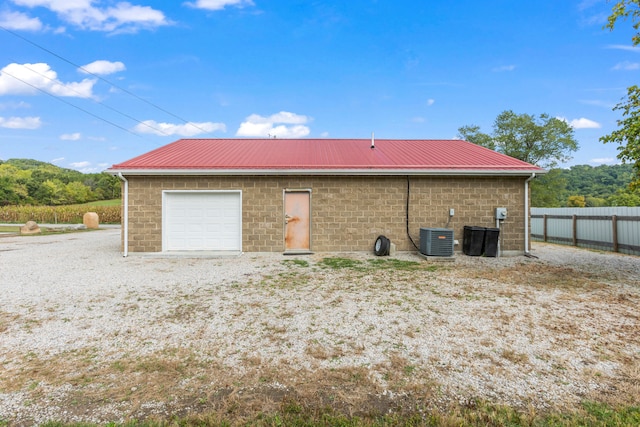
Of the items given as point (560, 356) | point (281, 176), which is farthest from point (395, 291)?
point (281, 176)

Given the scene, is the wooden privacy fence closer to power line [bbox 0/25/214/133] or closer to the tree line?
power line [bbox 0/25/214/133]

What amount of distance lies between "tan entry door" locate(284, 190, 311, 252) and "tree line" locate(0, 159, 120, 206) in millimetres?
59496

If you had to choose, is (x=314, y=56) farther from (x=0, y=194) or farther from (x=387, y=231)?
(x=0, y=194)

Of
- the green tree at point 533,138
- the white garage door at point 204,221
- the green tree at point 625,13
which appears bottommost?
the white garage door at point 204,221

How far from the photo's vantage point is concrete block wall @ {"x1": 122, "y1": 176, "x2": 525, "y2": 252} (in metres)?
9.48

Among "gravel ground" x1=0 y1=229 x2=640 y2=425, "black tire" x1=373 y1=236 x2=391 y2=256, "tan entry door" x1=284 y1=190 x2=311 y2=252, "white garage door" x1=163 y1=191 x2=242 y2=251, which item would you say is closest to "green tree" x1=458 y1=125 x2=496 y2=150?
"black tire" x1=373 y1=236 x2=391 y2=256

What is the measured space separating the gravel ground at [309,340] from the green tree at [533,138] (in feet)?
77.4

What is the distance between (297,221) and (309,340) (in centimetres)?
629

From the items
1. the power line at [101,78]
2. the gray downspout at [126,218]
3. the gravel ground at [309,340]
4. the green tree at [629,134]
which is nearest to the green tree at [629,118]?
the green tree at [629,134]

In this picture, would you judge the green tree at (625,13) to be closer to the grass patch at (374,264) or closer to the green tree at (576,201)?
the grass patch at (374,264)

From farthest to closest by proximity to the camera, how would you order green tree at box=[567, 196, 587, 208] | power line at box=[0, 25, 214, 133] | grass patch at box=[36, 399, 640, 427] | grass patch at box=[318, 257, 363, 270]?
1. green tree at box=[567, 196, 587, 208]
2. power line at box=[0, 25, 214, 133]
3. grass patch at box=[318, 257, 363, 270]
4. grass patch at box=[36, 399, 640, 427]

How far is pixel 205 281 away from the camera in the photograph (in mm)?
6180

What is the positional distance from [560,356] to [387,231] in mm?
6561

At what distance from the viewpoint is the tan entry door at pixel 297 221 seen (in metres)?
9.55
